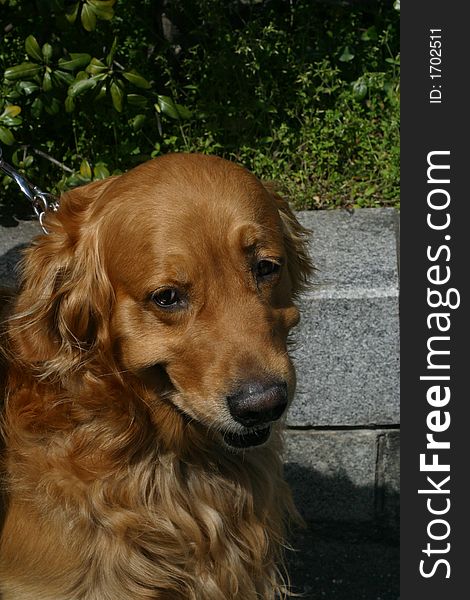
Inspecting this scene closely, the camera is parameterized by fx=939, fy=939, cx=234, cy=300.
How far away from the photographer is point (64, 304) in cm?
316

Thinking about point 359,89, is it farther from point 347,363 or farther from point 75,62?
point 347,363

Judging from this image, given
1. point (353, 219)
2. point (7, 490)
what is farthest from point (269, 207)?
point (353, 219)

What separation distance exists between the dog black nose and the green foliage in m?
2.57

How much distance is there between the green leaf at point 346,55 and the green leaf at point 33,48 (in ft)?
6.91

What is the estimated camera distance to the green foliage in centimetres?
536

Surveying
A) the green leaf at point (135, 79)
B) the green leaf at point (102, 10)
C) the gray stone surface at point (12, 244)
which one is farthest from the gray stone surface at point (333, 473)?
the green leaf at point (102, 10)

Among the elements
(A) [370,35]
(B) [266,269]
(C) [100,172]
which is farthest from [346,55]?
(B) [266,269]

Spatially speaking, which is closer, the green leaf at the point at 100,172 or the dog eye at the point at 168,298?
the dog eye at the point at 168,298

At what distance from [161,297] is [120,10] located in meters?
3.25

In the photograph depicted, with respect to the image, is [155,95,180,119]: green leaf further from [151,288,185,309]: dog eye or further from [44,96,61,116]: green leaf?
[151,288,185,309]: dog eye

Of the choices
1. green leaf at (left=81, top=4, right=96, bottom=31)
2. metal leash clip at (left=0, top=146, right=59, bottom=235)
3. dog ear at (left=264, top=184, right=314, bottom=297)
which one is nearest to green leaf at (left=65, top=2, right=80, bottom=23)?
green leaf at (left=81, top=4, right=96, bottom=31)

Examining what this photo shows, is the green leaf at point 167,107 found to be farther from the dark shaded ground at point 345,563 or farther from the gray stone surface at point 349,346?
the dark shaded ground at point 345,563

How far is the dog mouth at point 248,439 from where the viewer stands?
9.84ft

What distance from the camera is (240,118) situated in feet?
19.0
